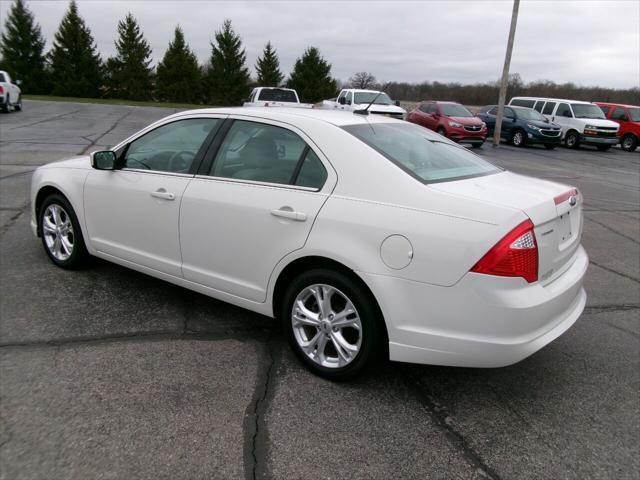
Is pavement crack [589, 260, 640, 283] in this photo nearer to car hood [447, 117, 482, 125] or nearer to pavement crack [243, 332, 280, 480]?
pavement crack [243, 332, 280, 480]

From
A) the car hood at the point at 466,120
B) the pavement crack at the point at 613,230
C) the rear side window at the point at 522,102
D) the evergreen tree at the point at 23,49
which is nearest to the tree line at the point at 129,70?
the evergreen tree at the point at 23,49

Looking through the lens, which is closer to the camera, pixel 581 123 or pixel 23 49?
pixel 581 123

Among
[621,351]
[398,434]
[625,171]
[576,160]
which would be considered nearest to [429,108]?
[576,160]

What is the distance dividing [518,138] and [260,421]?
23.3 m

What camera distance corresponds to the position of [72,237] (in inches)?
186

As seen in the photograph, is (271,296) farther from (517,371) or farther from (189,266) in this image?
(517,371)

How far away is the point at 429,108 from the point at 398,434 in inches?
792

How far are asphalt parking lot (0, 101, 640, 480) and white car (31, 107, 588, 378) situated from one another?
1.13ft

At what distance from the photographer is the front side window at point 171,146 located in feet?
12.6

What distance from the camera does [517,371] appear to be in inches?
134

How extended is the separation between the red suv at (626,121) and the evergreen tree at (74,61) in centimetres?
4559

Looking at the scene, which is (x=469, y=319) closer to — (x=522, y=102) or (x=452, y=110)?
(x=452, y=110)

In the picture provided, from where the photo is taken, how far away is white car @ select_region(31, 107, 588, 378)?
2650 millimetres

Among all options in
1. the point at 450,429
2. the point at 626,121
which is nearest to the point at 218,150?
the point at 450,429
